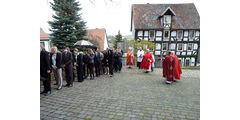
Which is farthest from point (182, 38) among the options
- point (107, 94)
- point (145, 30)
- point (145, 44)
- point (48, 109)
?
point (48, 109)

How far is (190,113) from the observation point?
3.44m

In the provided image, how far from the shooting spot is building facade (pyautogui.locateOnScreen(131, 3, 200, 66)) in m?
22.8

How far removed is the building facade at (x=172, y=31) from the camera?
2283cm

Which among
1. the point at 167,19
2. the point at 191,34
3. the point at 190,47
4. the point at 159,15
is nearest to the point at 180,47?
the point at 190,47

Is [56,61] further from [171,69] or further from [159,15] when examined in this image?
[159,15]

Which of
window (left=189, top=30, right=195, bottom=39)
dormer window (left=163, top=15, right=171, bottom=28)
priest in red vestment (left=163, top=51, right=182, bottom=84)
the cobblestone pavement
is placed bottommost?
the cobblestone pavement

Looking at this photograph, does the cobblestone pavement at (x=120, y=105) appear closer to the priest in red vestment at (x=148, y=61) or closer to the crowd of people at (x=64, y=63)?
the crowd of people at (x=64, y=63)

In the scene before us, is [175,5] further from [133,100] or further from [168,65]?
[133,100]

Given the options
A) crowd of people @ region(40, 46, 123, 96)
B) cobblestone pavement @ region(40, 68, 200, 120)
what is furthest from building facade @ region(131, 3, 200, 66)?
cobblestone pavement @ region(40, 68, 200, 120)

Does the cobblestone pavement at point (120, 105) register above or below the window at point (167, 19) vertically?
below

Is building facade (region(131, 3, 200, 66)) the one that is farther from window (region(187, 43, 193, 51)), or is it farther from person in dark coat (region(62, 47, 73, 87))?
person in dark coat (region(62, 47, 73, 87))

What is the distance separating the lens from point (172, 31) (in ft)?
76.4

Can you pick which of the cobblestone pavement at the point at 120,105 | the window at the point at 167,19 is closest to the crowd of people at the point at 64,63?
the cobblestone pavement at the point at 120,105
